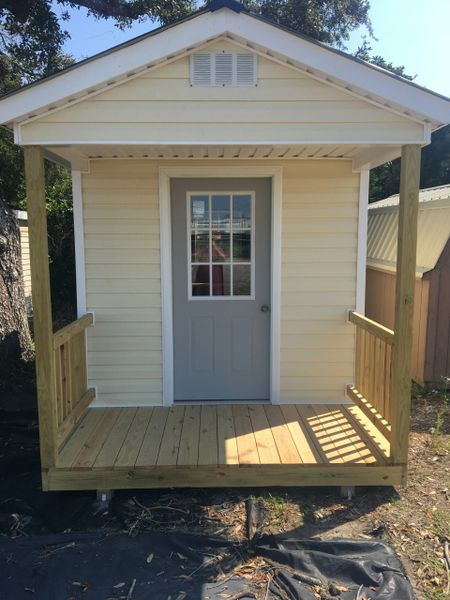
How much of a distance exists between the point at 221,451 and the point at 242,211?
81.8 inches

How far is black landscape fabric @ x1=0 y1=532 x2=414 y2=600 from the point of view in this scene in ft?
8.16

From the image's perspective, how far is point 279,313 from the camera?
4391mm

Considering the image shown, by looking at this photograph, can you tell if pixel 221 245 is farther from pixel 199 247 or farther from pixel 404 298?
pixel 404 298

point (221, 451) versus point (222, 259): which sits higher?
point (222, 259)

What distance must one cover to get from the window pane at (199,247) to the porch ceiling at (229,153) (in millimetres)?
674

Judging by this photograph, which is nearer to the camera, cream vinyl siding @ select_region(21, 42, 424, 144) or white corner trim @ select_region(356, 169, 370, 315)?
cream vinyl siding @ select_region(21, 42, 424, 144)

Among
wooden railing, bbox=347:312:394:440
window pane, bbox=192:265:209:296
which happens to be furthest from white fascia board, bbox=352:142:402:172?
window pane, bbox=192:265:209:296

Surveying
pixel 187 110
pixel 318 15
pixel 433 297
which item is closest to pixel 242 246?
pixel 187 110

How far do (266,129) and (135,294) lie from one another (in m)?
1.98

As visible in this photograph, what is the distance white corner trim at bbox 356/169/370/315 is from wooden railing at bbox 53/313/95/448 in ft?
7.87

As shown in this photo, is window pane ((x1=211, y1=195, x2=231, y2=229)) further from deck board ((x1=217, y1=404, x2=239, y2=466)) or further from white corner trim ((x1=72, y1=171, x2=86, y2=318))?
deck board ((x1=217, y1=404, x2=239, y2=466))

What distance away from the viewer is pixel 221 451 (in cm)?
350

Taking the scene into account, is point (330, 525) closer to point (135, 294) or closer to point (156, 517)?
point (156, 517)

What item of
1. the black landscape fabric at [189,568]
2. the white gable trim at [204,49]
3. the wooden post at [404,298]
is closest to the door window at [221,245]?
the white gable trim at [204,49]
